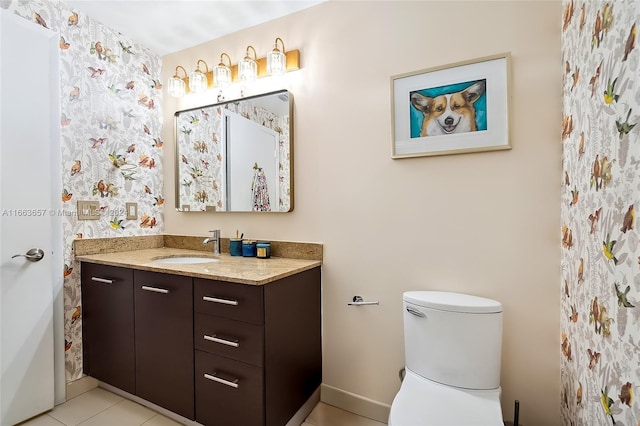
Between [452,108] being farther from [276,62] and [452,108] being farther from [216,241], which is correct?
[216,241]

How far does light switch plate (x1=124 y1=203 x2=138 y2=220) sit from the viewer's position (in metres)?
2.13

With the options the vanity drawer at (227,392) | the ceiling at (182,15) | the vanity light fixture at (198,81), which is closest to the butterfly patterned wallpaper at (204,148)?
the vanity light fixture at (198,81)

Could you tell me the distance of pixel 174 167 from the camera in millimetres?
2314

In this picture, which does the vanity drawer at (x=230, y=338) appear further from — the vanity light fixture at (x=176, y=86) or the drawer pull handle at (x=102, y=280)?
the vanity light fixture at (x=176, y=86)

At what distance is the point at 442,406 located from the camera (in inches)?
43.2

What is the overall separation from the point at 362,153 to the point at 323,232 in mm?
512

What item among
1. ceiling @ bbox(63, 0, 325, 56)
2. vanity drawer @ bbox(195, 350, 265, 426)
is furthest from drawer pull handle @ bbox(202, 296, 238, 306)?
ceiling @ bbox(63, 0, 325, 56)

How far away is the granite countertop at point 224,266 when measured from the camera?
4.35 feet

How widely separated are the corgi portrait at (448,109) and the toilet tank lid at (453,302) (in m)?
0.78

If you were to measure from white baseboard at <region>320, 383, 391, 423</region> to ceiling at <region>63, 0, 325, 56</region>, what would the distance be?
90.6 inches

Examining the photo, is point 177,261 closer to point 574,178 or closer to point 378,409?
point 378,409

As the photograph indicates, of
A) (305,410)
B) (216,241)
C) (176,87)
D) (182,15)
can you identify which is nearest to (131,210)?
(216,241)

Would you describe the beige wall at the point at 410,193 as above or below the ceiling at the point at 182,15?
below

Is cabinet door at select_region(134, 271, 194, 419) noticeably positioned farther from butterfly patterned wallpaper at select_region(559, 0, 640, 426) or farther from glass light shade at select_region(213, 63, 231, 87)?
butterfly patterned wallpaper at select_region(559, 0, 640, 426)
